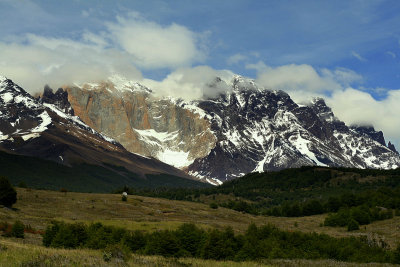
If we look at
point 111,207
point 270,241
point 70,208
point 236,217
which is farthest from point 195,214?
point 270,241

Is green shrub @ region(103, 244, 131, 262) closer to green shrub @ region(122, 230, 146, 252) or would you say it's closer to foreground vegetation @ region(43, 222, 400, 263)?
foreground vegetation @ region(43, 222, 400, 263)

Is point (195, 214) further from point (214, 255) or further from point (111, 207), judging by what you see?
point (214, 255)

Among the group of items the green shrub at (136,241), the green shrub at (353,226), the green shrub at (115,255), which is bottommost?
the green shrub at (136,241)

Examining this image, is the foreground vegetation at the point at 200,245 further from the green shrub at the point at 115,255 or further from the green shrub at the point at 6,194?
the green shrub at the point at 6,194

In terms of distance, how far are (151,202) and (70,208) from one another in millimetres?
51616

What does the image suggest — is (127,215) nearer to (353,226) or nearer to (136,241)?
(353,226)

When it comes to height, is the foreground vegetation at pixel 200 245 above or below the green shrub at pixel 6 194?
below

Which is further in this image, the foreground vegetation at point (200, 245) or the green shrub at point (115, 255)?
the foreground vegetation at point (200, 245)

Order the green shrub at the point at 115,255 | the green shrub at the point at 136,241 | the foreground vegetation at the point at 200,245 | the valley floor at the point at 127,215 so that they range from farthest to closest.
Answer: the valley floor at the point at 127,215
the green shrub at the point at 136,241
the foreground vegetation at the point at 200,245
the green shrub at the point at 115,255

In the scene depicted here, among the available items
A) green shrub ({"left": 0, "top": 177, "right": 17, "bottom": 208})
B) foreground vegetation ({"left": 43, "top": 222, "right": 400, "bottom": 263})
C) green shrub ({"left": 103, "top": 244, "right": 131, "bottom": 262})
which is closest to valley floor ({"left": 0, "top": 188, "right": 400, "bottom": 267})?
green shrub ({"left": 0, "top": 177, "right": 17, "bottom": 208})

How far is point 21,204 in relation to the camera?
136 metres

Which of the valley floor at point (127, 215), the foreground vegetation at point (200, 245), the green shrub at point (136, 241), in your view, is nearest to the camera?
the foreground vegetation at point (200, 245)

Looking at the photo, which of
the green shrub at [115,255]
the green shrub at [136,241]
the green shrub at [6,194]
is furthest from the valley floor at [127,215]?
the green shrub at [115,255]

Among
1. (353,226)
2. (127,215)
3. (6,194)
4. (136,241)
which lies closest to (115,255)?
(136,241)
